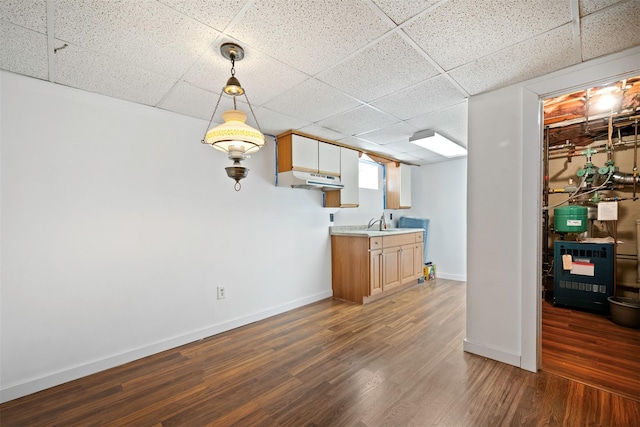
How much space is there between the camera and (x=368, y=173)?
192 inches

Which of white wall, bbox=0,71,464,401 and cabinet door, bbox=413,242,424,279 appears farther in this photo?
cabinet door, bbox=413,242,424,279

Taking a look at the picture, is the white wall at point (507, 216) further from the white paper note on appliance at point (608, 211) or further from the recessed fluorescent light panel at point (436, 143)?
the white paper note on appliance at point (608, 211)

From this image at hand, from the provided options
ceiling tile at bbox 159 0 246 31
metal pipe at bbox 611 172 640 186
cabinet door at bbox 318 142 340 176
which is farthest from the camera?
cabinet door at bbox 318 142 340 176

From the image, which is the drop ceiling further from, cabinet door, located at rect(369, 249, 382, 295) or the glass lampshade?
cabinet door, located at rect(369, 249, 382, 295)

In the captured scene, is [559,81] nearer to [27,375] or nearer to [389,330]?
[389,330]

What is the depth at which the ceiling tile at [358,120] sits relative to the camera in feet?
8.86

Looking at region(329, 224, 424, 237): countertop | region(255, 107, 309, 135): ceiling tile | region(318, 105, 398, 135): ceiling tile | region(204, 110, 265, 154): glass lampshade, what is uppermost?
region(318, 105, 398, 135): ceiling tile

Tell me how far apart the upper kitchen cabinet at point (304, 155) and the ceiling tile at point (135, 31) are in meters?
1.56

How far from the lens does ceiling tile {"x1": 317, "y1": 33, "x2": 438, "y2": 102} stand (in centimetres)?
168

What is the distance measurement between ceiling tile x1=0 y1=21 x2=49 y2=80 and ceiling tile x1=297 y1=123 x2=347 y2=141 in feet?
7.04

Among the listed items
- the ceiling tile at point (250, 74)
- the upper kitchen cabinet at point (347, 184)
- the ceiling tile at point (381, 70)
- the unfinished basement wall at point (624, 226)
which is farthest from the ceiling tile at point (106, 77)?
the unfinished basement wall at point (624, 226)

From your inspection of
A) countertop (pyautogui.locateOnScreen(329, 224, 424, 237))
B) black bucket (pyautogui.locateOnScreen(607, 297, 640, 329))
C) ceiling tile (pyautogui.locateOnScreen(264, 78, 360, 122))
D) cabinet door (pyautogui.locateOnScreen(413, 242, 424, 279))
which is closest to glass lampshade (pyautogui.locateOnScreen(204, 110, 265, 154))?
ceiling tile (pyautogui.locateOnScreen(264, 78, 360, 122))

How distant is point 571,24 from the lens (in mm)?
1459

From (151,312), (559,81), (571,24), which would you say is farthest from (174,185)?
(559,81)
